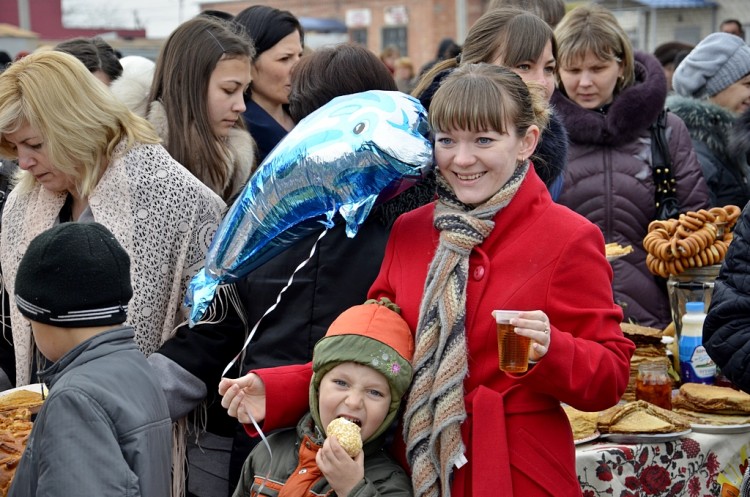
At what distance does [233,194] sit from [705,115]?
276cm

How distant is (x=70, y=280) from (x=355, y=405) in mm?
753

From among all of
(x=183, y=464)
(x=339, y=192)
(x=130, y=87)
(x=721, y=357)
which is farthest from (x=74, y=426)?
(x=130, y=87)

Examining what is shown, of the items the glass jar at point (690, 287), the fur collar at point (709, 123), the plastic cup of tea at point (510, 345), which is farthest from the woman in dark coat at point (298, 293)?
the fur collar at point (709, 123)

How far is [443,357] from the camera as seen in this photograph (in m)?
2.43

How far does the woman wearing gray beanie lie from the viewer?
4.96 metres

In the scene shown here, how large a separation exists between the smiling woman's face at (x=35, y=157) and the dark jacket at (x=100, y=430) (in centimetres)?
99

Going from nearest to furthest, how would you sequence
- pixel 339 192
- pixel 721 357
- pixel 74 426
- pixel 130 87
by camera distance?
1. pixel 74 426
2. pixel 339 192
3. pixel 721 357
4. pixel 130 87

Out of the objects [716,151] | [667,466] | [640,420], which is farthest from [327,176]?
[716,151]

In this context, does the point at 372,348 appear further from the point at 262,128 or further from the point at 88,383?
the point at 262,128

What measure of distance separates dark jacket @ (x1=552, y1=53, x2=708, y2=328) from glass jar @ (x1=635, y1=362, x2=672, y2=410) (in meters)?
0.75

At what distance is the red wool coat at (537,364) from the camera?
2352 mm

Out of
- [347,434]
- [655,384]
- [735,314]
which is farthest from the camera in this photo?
[655,384]

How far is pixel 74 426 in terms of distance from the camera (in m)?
2.20

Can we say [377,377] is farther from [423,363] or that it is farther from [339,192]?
[339,192]
